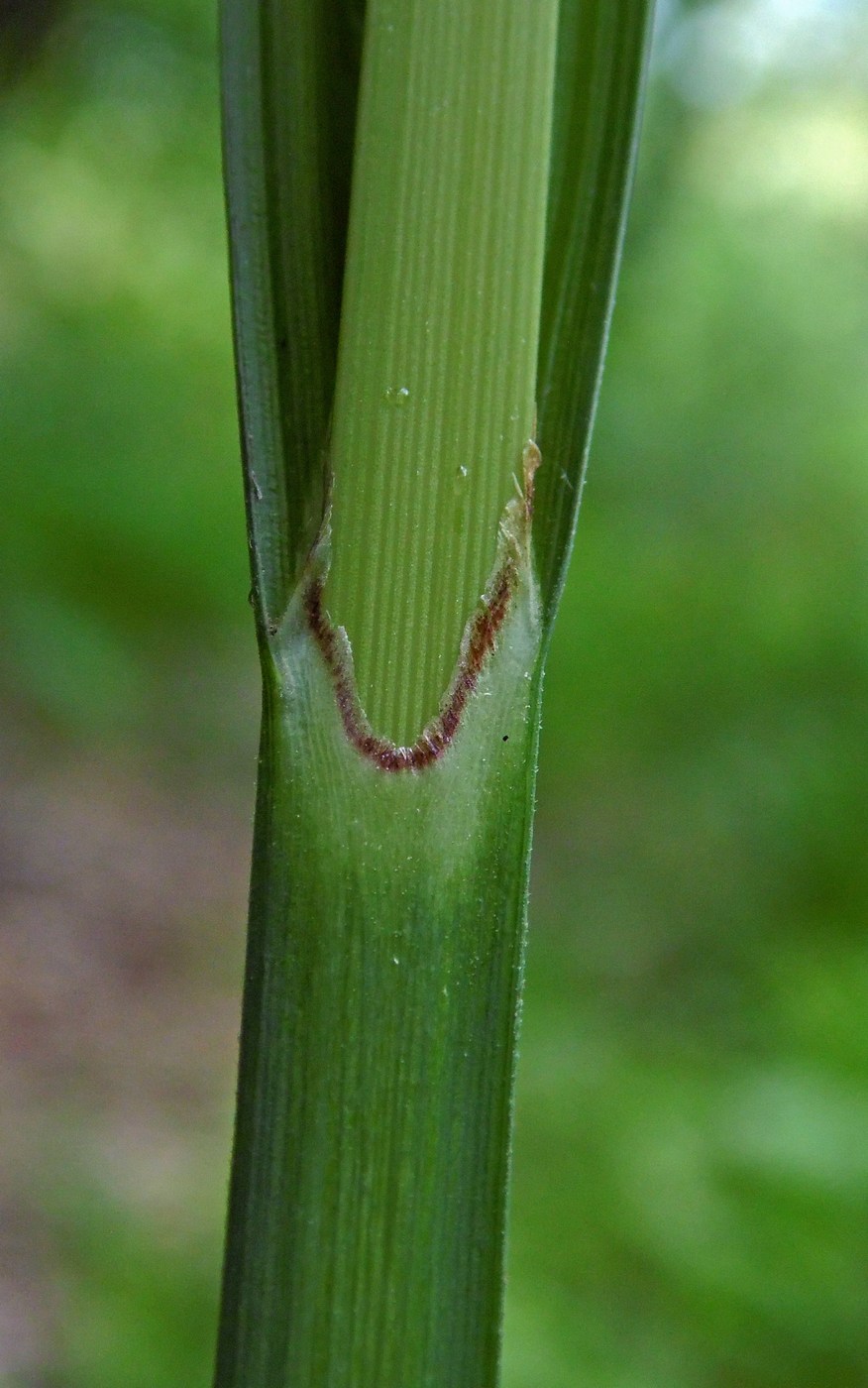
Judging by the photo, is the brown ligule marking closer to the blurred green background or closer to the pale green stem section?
the pale green stem section

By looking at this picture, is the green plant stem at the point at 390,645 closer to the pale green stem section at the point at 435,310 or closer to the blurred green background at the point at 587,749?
the pale green stem section at the point at 435,310

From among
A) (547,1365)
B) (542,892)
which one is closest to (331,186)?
(547,1365)

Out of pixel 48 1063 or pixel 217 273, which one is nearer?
pixel 48 1063

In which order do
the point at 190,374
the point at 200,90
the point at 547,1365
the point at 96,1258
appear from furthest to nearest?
1. the point at 190,374
2. the point at 200,90
3. the point at 96,1258
4. the point at 547,1365

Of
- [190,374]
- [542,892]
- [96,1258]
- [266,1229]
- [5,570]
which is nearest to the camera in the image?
[266,1229]

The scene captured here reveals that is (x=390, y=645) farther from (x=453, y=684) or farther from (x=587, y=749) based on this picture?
(x=587, y=749)

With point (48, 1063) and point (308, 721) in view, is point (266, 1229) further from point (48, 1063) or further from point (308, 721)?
point (48, 1063)

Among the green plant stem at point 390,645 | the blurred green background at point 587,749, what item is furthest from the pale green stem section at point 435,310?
the blurred green background at point 587,749
